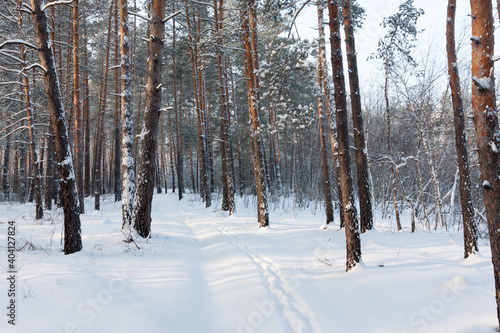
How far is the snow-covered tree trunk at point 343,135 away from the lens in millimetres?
5305

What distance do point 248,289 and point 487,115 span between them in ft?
13.7

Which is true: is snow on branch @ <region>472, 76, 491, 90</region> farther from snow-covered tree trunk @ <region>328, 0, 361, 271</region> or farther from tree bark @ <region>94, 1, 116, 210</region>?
tree bark @ <region>94, 1, 116, 210</region>

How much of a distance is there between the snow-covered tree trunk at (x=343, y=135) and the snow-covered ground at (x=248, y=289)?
1.44ft

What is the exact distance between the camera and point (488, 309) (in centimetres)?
356

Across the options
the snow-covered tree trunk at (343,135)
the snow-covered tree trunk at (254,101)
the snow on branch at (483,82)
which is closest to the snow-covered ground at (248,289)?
the snow-covered tree trunk at (343,135)

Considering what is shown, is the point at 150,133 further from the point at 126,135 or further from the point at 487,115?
the point at 487,115

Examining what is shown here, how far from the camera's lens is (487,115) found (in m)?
3.18

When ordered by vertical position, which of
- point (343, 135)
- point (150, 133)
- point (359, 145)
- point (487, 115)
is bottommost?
point (487, 115)

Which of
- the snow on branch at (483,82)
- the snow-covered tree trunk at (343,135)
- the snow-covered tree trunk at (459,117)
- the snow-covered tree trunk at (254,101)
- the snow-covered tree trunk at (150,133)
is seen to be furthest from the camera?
the snow-covered tree trunk at (254,101)

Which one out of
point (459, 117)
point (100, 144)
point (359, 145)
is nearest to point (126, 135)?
point (359, 145)

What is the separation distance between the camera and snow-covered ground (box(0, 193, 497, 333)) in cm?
347

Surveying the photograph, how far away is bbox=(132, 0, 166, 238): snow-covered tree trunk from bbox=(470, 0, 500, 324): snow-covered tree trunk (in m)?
6.91

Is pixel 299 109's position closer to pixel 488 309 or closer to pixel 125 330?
pixel 488 309

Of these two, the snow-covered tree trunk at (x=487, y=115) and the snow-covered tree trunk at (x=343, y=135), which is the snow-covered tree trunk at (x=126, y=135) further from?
the snow-covered tree trunk at (x=487, y=115)
